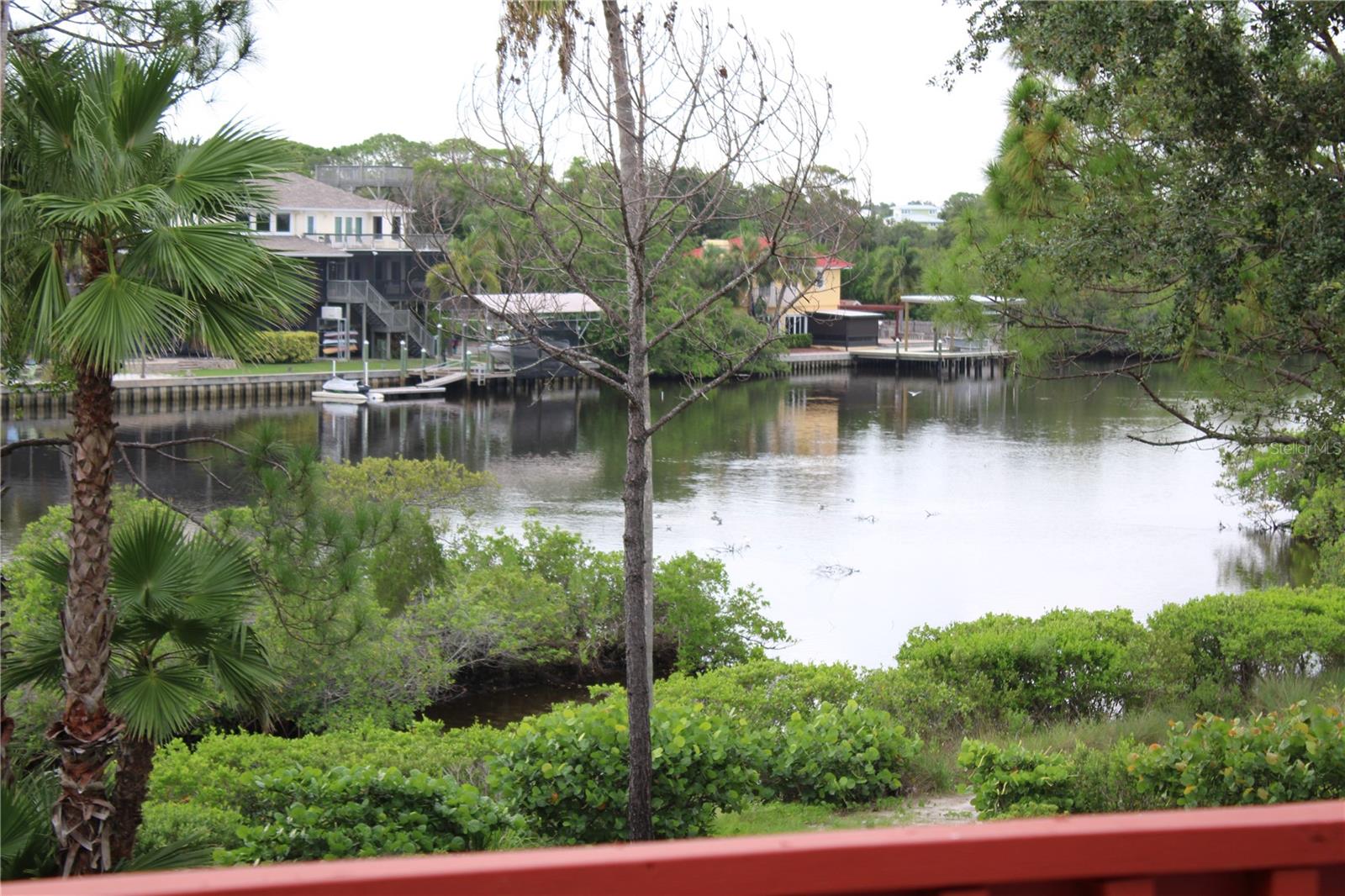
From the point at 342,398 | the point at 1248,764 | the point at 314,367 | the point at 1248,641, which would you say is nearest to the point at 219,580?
the point at 1248,764

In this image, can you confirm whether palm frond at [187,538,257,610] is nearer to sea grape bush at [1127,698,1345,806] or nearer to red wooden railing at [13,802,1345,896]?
sea grape bush at [1127,698,1345,806]

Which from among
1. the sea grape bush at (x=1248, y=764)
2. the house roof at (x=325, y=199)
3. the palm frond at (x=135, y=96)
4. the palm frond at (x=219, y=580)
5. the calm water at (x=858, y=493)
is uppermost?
the house roof at (x=325, y=199)

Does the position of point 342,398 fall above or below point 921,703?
above

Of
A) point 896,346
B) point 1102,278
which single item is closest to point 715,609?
point 1102,278

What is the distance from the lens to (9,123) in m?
6.48

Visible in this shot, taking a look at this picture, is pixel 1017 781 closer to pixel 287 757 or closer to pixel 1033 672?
pixel 1033 672

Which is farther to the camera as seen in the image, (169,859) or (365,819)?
(365,819)

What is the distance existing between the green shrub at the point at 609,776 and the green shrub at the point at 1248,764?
7.87 feet

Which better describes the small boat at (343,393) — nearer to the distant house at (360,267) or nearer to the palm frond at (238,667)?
the distant house at (360,267)

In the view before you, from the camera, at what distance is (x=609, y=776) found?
8.08m

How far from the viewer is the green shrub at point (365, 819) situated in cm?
670

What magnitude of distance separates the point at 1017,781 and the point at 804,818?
1510 mm

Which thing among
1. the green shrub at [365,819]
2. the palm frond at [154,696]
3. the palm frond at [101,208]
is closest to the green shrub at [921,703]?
A: the green shrub at [365,819]

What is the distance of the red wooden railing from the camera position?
4.61 ft
